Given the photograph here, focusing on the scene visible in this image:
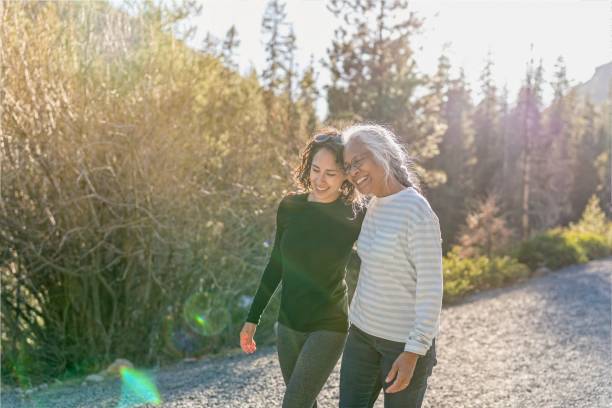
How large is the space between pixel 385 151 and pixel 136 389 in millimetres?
3773

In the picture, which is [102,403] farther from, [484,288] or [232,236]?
[484,288]

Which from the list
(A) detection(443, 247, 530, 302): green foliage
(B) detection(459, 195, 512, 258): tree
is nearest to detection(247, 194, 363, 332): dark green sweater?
(A) detection(443, 247, 530, 302): green foliage

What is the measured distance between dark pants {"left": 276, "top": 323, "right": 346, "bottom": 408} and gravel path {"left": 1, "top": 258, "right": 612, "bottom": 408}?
197cm

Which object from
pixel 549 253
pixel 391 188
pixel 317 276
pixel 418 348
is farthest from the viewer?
pixel 549 253

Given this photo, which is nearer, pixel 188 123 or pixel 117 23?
pixel 117 23

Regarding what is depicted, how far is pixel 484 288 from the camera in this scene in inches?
463

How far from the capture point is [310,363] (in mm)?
2461

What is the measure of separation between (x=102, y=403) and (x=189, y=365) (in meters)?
1.91

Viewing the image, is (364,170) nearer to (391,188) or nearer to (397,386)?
(391,188)

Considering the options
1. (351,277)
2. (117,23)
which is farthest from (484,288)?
(117,23)

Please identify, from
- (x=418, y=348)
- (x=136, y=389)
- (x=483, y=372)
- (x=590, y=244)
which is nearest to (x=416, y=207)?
(x=418, y=348)

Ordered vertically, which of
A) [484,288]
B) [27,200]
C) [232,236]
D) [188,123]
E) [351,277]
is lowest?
[484,288]

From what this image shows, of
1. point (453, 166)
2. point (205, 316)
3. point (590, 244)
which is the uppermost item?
point (453, 166)

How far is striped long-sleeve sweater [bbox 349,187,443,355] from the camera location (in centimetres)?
204
